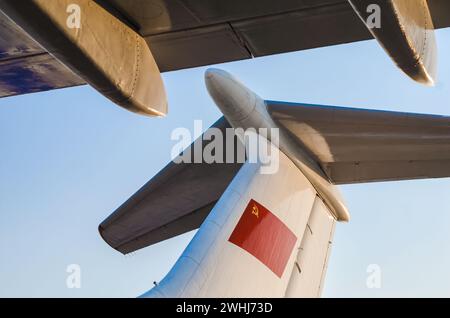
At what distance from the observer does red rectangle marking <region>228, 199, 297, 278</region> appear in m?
5.68

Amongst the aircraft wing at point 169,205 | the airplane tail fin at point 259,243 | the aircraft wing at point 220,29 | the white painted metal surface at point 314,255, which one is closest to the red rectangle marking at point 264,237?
the airplane tail fin at point 259,243

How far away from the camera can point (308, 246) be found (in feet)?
20.9

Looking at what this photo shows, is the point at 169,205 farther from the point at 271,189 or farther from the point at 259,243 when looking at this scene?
the point at 259,243

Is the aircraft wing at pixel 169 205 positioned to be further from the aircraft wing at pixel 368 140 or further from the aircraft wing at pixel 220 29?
the aircraft wing at pixel 220 29

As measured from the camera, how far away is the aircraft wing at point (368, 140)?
5.65 meters

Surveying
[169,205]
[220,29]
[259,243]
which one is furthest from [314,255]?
[220,29]

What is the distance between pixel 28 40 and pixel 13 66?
1.07 feet

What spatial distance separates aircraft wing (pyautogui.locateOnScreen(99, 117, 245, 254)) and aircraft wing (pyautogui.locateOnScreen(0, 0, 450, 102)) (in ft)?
6.08

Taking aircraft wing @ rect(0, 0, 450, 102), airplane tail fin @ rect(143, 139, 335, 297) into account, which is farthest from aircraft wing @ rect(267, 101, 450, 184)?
aircraft wing @ rect(0, 0, 450, 102)

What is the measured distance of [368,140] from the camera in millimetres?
5984

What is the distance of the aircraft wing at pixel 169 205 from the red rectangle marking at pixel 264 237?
756 mm
